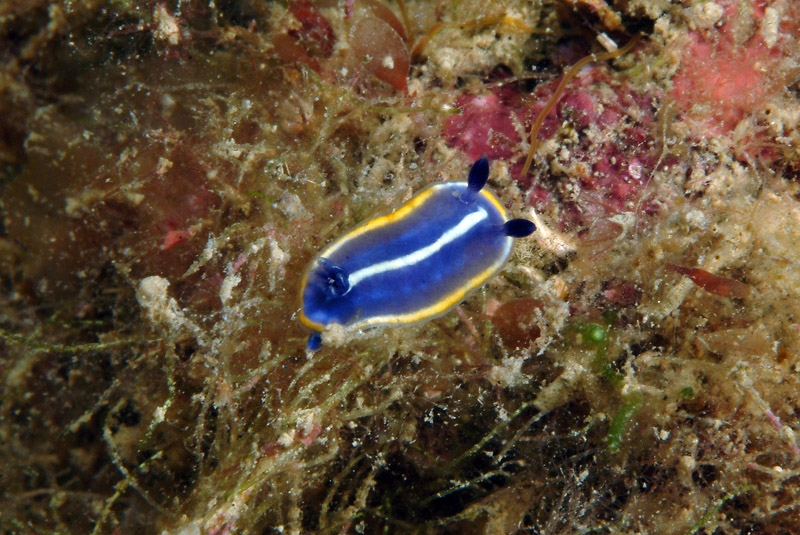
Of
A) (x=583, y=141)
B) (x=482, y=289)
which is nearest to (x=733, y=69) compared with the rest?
(x=583, y=141)

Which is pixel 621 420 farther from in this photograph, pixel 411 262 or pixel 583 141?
pixel 583 141

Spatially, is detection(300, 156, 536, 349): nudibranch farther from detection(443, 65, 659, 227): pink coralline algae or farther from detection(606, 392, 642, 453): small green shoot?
detection(606, 392, 642, 453): small green shoot

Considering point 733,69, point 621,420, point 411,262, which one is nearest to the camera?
point 411,262

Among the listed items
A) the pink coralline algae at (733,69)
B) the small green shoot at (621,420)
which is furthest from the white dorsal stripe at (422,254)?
the pink coralline algae at (733,69)

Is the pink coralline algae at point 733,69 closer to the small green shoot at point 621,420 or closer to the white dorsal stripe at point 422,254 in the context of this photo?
the white dorsal stripe at point 422,254

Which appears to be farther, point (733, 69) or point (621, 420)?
point (733, 69)

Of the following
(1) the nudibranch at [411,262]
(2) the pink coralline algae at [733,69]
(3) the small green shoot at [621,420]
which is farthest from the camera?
(2) the pink coralline algae at [733,69]

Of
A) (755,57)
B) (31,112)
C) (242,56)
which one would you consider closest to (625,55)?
(755,57)
